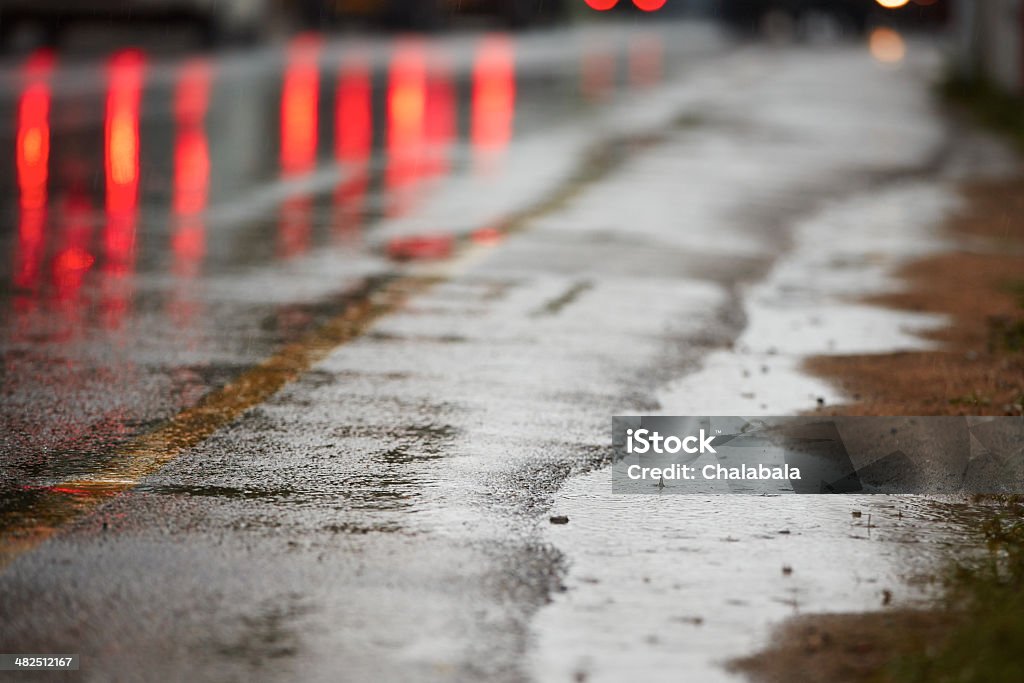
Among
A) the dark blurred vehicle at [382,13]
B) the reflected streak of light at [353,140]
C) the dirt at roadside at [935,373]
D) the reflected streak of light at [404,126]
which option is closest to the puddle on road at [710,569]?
the dirt at roadside at [935,373]

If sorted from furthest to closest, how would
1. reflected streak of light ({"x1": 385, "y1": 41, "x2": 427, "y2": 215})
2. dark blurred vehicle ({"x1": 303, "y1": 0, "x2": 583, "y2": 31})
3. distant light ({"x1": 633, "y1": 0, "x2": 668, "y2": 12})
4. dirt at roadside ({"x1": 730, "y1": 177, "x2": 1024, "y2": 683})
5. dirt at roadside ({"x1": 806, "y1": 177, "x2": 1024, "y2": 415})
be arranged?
distant light ({"x1": 633, "y1": 0, "x2": 668, "y2": 12})
dark blurred vehicle ({"x1": 303, "y1": 0, "x2": 583, "y2": 31})
reflected streak of light ({"x1": 385, "y1": 41, "x2": 427, "y2": 215})
dirt at roadside ({"x1": 806, "y1": 177, "x2": 1024, "y2": 415})
dirt at roadside ({"x1": 730, "y1": 177, "x2": 1024, "y2": 683})

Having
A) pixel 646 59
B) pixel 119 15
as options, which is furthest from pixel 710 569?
pixel 646 59

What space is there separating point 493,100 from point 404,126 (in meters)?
4.49

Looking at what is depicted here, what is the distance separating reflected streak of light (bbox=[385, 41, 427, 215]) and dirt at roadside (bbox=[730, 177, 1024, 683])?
422cm

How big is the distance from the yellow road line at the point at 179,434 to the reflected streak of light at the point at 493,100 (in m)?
9.15

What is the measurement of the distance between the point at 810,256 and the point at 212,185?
510cm

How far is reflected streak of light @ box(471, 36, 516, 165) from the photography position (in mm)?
18375

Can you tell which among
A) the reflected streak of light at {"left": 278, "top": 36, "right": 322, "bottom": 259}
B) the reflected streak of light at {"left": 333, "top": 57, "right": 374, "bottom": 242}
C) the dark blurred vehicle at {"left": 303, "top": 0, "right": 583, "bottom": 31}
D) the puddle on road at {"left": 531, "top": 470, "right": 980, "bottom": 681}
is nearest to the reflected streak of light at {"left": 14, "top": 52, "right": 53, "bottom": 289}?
the reflected streak of light at {"left": 278, "top": 36, "right": 322, "bottom": 259}

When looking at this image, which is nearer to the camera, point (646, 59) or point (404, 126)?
point (404, 126)

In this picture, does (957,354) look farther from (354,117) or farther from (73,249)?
(354,117)

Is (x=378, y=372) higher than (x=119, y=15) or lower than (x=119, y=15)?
higher

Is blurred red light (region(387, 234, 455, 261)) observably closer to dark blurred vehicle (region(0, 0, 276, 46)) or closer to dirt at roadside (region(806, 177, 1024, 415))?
dirt at roadside (region(806, 177, 1024, 415))

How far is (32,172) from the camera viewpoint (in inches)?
550

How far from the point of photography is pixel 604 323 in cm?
820
